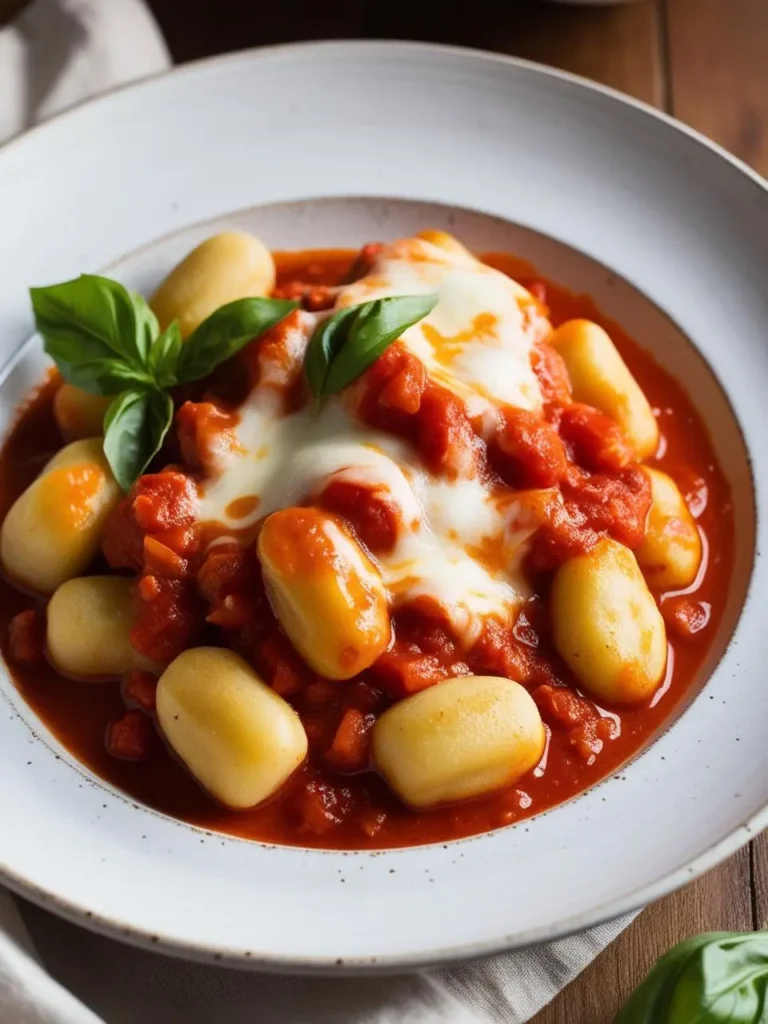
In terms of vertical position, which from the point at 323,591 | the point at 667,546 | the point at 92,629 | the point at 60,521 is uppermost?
the point at 667,546

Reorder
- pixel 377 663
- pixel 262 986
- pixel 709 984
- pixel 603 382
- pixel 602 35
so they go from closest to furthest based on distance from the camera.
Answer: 1. pixel 709 984
2. pixel 262 986
3. pixel 377 663
4. pixel 603 382
5. pixel 602 35

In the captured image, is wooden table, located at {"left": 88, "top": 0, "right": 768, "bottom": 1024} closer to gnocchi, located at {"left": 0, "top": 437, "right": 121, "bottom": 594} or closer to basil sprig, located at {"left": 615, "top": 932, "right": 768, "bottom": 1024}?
gnocchi, located at {"left": 0, "top": 437, "right": 121, "bottom": 594}

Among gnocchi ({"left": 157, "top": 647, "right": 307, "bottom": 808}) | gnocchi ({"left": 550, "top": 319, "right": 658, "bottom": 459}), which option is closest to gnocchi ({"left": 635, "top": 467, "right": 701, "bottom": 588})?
gnocchi ({"left": 550, "top": 319, "right": 658, "bottom": 459})

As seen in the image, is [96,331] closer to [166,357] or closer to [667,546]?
[166,357]

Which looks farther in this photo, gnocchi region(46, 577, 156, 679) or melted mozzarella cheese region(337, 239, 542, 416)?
melted mozzarella cheese region(337, 239, 542, 416)

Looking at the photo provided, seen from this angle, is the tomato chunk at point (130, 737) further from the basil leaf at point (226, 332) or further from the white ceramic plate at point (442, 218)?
the basil leaf at point (226, 332)

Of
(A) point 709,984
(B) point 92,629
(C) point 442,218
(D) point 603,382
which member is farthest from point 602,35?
(A) point 709,984
